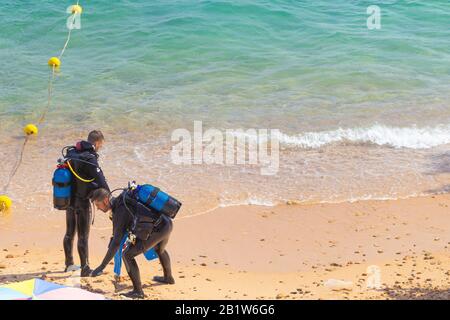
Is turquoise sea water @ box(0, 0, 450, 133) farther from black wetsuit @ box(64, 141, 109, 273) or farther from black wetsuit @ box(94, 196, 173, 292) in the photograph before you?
black wetsuit @ box(94, 196, 173, 292)

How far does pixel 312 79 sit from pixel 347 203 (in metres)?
6.37

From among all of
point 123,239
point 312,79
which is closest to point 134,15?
point 312,79

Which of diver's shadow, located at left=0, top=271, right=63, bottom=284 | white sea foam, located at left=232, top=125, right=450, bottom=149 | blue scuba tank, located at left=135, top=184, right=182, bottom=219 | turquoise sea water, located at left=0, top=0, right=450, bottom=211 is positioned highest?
turquoise sea water, located at left=0, top=0, right=450, bottom=211

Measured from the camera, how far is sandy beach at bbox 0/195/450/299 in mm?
7754

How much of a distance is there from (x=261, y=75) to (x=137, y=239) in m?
10.2

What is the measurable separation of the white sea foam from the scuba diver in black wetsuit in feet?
19.0

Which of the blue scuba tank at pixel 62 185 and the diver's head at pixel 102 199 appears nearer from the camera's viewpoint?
the diver's head at pixel 102 199

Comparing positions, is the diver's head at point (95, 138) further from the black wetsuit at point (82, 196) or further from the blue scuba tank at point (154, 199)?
the blue scuba tank at point (154, 199)

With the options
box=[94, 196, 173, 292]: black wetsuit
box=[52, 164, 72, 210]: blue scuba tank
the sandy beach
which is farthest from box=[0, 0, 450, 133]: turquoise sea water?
box=[94, 196, 173, 292]: black wetsuit

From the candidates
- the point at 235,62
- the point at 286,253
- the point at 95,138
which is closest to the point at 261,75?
the point at 235,62

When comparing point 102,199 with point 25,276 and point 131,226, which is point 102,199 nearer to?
point 131,226

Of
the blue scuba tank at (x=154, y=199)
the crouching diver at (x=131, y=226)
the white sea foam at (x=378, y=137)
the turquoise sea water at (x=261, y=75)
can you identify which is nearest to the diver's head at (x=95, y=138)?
the crouching diver at (x=131, y=226)

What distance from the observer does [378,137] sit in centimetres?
1343

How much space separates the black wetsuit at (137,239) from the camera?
701 centimetres
